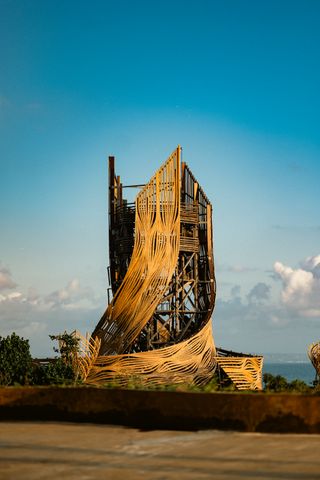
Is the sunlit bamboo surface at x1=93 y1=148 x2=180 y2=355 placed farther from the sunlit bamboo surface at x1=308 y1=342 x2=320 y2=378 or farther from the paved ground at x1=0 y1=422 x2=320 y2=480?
the paved ground at x1=0 y1=422 x2=320 y2=480

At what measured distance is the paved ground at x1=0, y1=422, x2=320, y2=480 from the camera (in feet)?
22.2

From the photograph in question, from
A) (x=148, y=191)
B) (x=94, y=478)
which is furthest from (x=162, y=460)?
(x=148, y=191)

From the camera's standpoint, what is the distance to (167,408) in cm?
947

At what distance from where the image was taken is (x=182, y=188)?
36.8 metres

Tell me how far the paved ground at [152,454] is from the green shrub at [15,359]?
16.9 metres

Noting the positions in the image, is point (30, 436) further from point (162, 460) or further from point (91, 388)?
point (162, 460)

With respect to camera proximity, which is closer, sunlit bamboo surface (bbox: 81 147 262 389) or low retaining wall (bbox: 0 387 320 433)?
low retaining wall (bbox: 0 387 320 433)

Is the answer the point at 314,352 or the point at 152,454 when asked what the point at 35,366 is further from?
the point at 152,454

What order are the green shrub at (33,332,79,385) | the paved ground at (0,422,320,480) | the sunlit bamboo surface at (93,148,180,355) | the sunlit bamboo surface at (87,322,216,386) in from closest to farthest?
the paved ground at (0,422,320,480) → the green shrub at (33,332,79,385) → the sunlit bamboo surface at (87,322,216,386) → the sunlit bamboo surface at (93,148,180,355)

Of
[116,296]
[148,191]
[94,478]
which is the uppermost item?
[148,191]

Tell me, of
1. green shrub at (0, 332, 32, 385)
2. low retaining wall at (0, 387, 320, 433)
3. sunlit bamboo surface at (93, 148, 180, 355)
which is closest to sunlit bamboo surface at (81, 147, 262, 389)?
sunlit bamboo surface at (93, 148, 180, 355)

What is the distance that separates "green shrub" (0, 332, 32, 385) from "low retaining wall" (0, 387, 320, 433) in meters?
15.2

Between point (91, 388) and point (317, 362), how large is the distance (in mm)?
17014

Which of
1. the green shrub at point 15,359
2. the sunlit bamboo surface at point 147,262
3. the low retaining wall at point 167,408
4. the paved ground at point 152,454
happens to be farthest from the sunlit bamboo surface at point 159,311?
the paved ground at point 152,454
